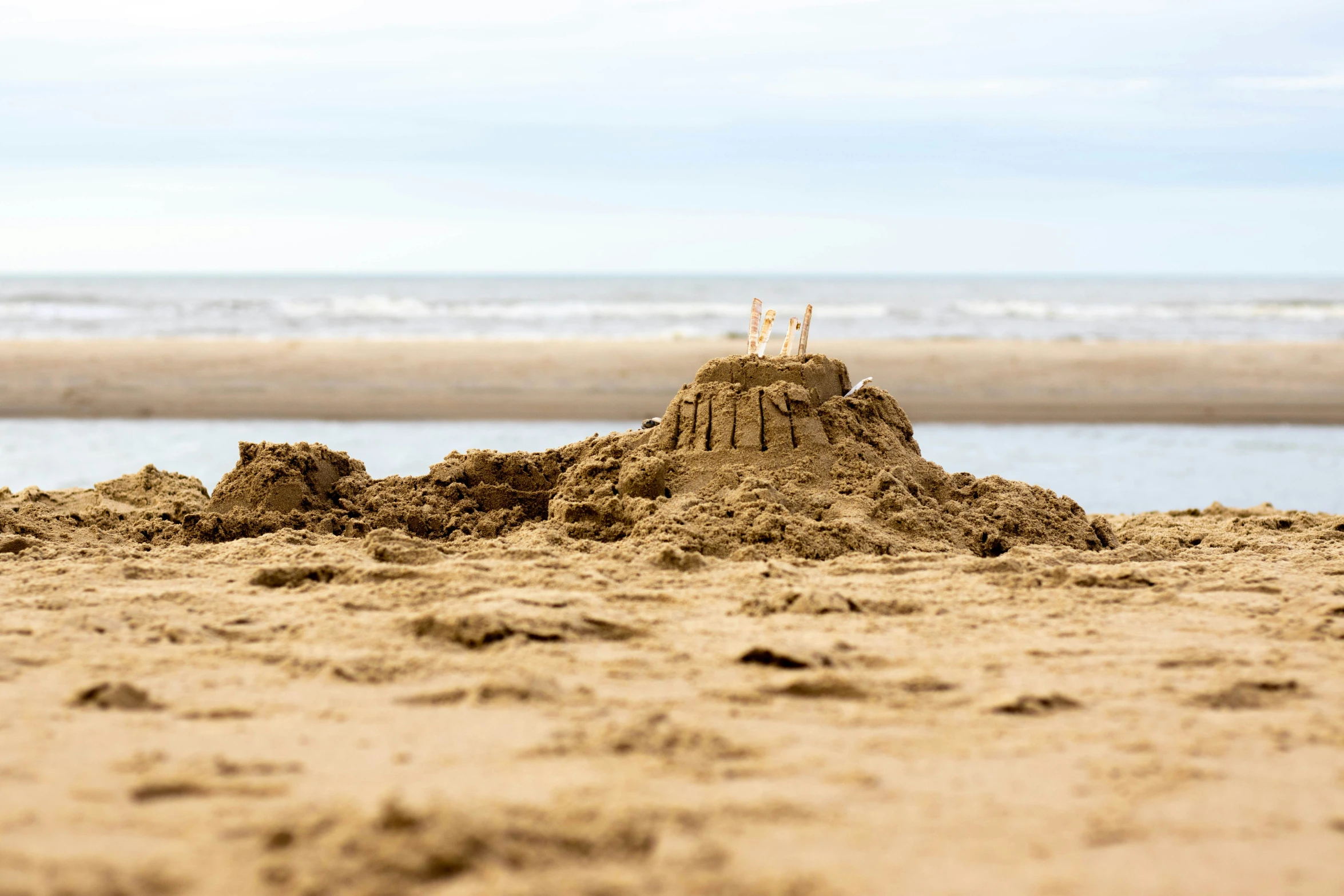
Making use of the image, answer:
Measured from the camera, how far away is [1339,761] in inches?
80.8

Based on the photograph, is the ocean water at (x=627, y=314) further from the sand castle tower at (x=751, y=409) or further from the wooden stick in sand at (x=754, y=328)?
the sand castle tower at (x=751, y=409)

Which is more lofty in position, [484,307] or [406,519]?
[484,307]

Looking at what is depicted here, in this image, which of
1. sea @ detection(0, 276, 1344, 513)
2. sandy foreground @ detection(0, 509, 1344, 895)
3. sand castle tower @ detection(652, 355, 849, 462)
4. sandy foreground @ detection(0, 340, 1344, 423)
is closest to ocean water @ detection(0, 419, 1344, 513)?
sea @ detection(0, 276, 1344, 513)

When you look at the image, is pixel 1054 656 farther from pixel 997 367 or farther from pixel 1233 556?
pixel 997 367

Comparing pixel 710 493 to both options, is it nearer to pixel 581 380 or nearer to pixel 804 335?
pixel 804 335

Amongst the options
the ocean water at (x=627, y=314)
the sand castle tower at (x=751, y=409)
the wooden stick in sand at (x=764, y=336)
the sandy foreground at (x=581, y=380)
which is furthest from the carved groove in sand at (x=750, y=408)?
the ocean water at (x=627, y=314)

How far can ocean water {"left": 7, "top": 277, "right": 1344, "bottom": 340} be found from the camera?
22234mm

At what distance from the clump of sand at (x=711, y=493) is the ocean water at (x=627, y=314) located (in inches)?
639

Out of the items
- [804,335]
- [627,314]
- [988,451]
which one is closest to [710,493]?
[804,335]

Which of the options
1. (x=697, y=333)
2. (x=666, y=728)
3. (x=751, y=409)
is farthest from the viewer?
(x=697, y=333)

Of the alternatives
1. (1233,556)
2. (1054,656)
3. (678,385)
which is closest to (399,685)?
(1054,656)

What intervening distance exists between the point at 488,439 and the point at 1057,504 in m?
5.96

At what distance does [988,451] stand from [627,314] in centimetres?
2058

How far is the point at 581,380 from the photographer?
13.1 meters
